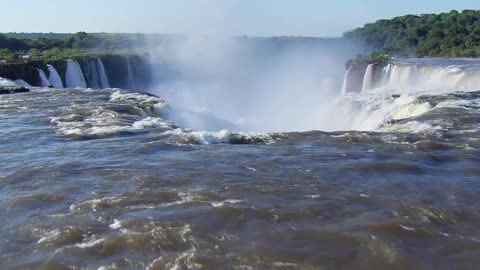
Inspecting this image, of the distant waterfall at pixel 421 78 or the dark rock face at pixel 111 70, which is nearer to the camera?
the distant waterfall at pixel 421 78

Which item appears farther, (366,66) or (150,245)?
(366,66)

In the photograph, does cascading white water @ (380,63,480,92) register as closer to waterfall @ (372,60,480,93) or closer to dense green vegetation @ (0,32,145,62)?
waterfall @ (372,60,480,93)

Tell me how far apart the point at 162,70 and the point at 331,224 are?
1926 inches

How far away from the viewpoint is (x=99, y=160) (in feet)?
38.7

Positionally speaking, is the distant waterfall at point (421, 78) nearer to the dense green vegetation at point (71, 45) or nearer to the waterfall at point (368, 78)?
the waterfall at point (368, 78)

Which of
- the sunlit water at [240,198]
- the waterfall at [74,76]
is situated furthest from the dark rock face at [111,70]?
the sunlit water at [240,198]

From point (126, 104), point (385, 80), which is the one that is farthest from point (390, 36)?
point (126, 104)

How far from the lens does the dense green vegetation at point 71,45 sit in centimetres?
4888

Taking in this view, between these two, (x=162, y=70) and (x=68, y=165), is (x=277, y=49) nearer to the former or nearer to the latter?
(x=162, y=70)

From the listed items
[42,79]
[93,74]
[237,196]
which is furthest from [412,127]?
[93,74]

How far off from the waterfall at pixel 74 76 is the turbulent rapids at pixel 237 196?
1973 cm

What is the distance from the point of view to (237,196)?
930cm

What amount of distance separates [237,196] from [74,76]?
29.8 m

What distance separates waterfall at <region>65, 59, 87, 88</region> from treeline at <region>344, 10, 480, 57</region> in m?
36.8
